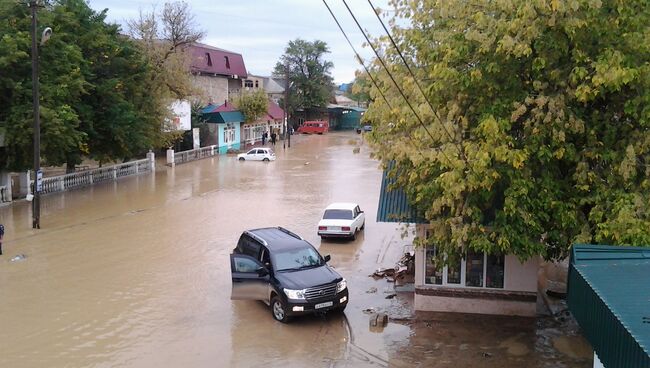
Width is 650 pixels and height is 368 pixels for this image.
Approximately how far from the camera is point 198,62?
59031 mm

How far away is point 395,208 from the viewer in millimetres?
14281

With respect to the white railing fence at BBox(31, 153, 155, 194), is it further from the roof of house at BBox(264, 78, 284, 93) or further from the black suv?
the roof of house at BBox(264, 78, 284, 93)

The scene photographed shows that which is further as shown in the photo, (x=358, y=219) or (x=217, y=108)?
(x=217, y=108)

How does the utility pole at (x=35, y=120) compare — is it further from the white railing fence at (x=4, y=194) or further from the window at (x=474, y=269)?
the window at (x=474, y=269)

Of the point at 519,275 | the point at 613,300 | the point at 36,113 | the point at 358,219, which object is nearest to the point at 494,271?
the point at 519,275

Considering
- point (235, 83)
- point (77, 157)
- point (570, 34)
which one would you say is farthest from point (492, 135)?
point (235, 83)

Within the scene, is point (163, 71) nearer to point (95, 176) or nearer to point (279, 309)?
point (95, 176)

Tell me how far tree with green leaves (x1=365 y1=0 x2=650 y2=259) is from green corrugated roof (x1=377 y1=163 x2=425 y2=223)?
5.14ft

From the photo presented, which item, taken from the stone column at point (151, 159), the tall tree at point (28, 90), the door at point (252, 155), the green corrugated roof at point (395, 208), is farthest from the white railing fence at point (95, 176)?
the green corrugated roof at point (395, 208)

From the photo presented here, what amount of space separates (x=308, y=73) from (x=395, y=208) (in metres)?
76.7

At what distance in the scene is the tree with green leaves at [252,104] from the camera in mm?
61156

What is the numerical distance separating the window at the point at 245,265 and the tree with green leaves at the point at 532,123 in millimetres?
4463

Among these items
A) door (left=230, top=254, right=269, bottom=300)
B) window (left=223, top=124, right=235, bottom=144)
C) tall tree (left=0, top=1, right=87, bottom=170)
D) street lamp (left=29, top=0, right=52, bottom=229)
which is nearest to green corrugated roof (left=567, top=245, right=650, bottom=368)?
door (left=230, top=254, right=269, bottom=300)

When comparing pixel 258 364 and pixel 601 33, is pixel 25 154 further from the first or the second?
pixel 601 33
